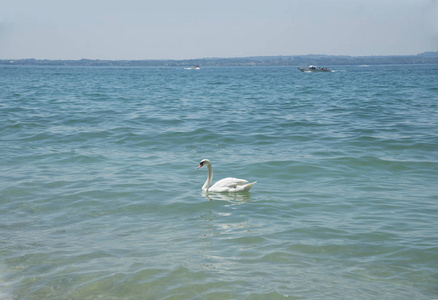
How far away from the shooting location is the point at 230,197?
38.2ft

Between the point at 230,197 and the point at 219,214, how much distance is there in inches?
57.8

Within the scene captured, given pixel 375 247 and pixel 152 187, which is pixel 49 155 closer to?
pixel 152 187

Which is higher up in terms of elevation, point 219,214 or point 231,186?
point 231,186

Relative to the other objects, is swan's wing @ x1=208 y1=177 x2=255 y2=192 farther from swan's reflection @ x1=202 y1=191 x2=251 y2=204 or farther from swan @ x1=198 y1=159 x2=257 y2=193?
swan's reflection @ x1=202 y1=191 x2=251 y2=204

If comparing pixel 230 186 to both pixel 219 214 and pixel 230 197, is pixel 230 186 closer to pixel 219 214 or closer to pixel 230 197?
pixel 230 197

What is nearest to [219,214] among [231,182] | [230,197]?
[230,197]

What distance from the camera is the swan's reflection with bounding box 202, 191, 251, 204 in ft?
37.0

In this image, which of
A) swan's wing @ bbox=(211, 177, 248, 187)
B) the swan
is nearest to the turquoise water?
the swan

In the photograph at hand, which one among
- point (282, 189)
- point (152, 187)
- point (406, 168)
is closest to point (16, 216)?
point (152, 187)

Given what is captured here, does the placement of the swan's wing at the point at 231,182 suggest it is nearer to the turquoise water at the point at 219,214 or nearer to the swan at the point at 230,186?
the swan at the point at 230,186

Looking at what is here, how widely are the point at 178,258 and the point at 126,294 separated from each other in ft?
4.32

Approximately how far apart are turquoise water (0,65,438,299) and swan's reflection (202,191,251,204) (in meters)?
0.07

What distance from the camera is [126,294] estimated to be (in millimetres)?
6512

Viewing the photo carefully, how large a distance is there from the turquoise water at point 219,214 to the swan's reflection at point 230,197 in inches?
2.7
